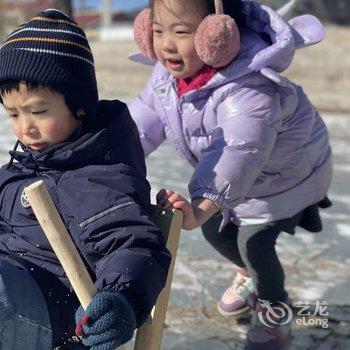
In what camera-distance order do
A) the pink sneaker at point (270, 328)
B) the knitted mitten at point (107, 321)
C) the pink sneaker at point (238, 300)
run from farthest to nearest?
the pink sneaker at point (238, 300) < the pink sneaker at point (270, 328) < the knitted mitten at point (107, 321)

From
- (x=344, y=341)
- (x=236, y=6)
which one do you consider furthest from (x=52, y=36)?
(x=344, y=341)

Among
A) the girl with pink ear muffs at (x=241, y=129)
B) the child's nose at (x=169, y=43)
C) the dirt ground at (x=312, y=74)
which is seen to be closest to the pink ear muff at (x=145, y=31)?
the girl with pink ear muffs at (x=241, y=129)

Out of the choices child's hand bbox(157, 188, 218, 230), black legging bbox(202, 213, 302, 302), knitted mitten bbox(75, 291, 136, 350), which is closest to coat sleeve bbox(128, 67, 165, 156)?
black legging bbox(202, 213, 302, 302)

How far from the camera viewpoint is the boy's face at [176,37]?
2191 mm

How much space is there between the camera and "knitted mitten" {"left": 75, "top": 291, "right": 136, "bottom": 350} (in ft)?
4.74

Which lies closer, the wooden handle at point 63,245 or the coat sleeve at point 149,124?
the wooden handle at point 63,245

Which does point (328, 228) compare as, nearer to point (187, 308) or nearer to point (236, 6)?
point (187, 308)

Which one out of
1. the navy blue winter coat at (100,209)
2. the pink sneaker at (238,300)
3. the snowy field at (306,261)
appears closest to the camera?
the navy blue winter coat at (100,209)

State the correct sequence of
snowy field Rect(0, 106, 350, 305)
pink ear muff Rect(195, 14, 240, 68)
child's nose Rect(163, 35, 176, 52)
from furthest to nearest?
snowy field Rect(0, 106, 350, 305) → child's nose Rect(163, 35, 176, 52) → pink ear muff Rect(195, 14, 240, 68)

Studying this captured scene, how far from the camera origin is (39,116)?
1.77 metres

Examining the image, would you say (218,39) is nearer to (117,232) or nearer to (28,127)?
(28,127)

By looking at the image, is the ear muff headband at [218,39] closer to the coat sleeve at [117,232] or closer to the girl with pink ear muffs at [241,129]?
the girl with pink ear muffs at [241,129]

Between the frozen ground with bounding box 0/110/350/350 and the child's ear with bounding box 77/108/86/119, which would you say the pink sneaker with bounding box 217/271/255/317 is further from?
the child's ear with bounding box 77/108/86/119

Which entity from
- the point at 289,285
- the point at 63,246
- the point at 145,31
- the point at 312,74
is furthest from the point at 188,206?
the point at 312,74
